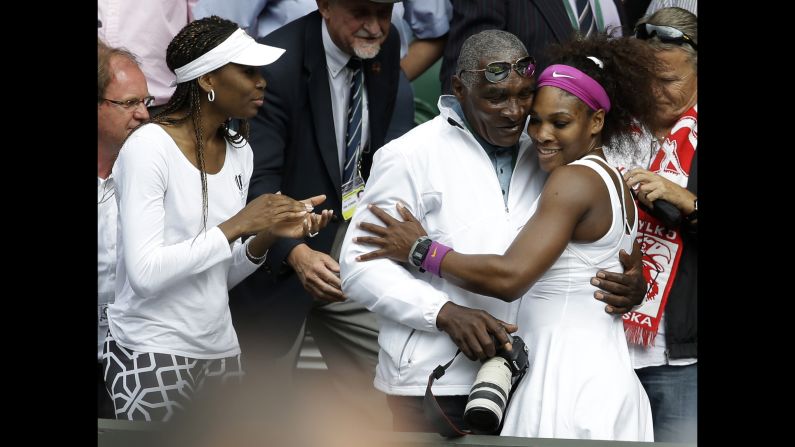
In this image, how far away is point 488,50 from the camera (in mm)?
3096

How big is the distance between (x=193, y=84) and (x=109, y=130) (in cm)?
42

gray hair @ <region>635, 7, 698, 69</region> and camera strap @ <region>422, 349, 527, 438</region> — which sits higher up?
gray hair @ <region>635, 7, 698, 69</region>

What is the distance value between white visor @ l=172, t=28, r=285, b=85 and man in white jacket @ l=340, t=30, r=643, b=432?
0.52 m

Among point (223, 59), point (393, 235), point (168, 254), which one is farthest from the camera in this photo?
point (223, 59)

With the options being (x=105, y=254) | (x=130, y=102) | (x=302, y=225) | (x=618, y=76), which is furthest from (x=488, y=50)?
(x=105, y=254)

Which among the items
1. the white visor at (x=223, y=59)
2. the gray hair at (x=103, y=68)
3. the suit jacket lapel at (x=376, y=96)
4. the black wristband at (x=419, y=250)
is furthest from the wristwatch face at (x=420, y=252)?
the gray hair at (x=103, y=68)

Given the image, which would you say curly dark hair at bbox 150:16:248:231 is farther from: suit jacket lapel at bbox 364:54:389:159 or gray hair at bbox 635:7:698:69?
gray hair at bbox 635:7:698:69

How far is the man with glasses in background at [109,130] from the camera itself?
11.8 feet

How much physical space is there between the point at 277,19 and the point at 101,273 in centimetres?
117

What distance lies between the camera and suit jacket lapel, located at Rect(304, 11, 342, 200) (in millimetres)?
3764

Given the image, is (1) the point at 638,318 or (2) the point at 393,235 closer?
(2) the point at 393,235

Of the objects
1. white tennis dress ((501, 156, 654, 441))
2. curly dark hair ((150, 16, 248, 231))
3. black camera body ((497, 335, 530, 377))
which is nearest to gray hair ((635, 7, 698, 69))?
white tennis dress ((501, 156, 654, 441))

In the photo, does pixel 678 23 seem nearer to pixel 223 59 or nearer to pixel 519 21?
pixel 519 21

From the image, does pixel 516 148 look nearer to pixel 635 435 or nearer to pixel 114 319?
pixel 635 435
